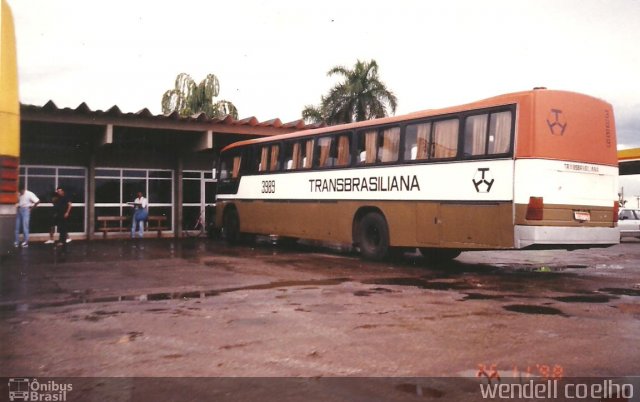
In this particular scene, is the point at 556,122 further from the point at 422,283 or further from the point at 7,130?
the point at 7,130

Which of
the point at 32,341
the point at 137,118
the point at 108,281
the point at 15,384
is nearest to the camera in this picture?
the point at 15,384

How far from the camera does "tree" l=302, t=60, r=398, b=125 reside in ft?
109

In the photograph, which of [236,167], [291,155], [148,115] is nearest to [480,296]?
[291,155]

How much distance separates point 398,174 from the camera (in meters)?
12.5

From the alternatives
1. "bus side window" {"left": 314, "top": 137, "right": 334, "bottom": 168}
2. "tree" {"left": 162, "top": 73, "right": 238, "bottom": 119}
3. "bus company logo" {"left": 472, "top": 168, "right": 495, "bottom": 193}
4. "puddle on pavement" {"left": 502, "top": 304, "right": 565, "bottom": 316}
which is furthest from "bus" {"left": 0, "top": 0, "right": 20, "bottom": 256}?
"tree" {"left": 162, "top": 73, "right": 238, "bottom": 119}

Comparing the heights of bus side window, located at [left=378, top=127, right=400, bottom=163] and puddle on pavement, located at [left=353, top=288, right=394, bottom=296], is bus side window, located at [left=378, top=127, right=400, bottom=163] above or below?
above

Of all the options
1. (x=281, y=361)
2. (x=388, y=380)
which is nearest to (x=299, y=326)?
(x=281, y=361)

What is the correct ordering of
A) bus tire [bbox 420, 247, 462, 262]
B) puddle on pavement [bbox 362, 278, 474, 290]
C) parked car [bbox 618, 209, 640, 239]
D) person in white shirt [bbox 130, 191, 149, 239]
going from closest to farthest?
puddle on pavement [bbox 362, 278, 474, 290], bus tire [bbox 420, 247, 462, 262], person in white shirt [bbox 130, 191, 149, 239], parked car [bbox 618, 209, 640, 239]

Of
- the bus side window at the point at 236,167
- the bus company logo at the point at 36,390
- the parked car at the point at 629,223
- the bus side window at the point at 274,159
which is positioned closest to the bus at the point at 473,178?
the bus side window at the point at 274,159

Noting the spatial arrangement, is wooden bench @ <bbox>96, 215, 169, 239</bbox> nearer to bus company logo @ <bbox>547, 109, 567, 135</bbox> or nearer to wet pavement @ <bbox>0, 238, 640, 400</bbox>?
wet pavement @ <bbox>0, 238, 640, 400</bbox>

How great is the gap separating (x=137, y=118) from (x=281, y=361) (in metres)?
16.8

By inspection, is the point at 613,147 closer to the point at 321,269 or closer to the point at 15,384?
the point at 321,269

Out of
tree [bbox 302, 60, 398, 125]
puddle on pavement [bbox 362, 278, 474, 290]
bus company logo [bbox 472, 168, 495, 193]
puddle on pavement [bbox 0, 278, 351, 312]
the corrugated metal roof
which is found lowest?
puddle on pavement [bbox 0, 278, 351, 312]

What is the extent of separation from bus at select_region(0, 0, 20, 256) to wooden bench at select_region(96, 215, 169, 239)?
52.6 feet
